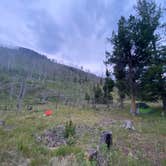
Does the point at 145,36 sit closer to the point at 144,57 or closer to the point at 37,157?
the point at 144,57

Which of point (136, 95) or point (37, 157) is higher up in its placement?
point (136, 95)

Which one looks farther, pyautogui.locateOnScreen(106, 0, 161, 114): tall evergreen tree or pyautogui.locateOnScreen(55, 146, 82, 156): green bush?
pyautogui.locateOnScreen(106, 0, 161, 114): tall evergreen tree

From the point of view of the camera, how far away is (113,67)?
63.4 feet

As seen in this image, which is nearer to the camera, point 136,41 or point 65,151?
point 65,151

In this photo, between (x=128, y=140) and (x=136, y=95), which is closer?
(x=128, y=140)

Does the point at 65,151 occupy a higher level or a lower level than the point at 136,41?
lower

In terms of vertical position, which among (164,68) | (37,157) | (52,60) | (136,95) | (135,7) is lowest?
(37,157)

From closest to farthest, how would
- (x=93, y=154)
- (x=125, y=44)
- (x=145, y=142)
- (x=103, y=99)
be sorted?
(x=93, y=154), (x=145, y=142), (x=125, y=44), (x=103, y=99)

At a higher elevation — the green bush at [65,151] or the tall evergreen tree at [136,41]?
the tall evergreen tree at [136,41]

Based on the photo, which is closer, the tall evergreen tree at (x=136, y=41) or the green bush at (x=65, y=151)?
the green bush at (x=65, y=151)

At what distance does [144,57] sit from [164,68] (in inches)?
89.4

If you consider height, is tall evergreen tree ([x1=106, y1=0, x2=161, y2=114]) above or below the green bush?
above

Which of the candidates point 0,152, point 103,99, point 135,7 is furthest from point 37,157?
point 103,99

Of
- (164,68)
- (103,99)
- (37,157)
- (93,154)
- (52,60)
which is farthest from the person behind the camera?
(52,60)
